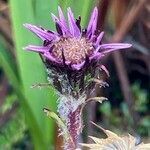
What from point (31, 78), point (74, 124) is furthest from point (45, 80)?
→ point (74, 124)

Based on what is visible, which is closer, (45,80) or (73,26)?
(73,26)

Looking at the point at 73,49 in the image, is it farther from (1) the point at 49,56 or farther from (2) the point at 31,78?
(2) the point at 31,78

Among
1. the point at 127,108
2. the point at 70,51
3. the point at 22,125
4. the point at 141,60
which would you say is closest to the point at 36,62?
the point at 22,125

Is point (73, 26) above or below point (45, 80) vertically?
above

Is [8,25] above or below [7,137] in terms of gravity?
above

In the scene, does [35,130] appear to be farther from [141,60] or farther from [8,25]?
[141,60]

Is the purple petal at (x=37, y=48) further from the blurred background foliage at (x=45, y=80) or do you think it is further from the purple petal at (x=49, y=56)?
the blurred background foliage at (x=45, y=80)
